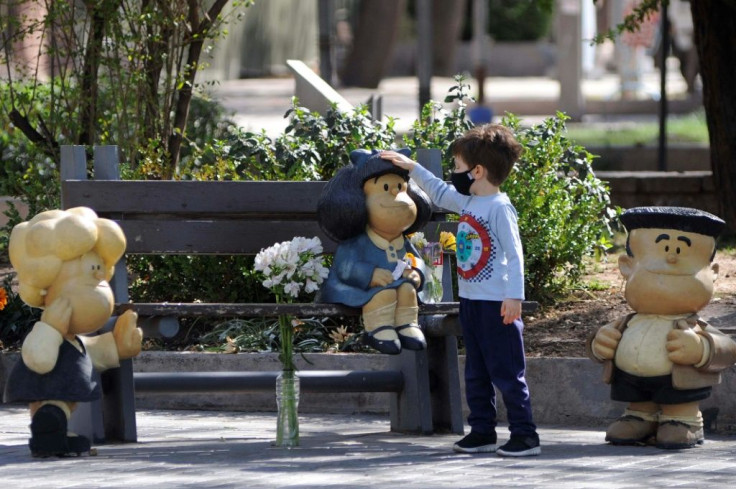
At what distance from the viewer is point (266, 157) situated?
7363 millimetres

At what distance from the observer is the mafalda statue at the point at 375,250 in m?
5.48

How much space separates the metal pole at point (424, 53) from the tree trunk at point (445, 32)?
23698mm

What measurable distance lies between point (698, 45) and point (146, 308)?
5.44m

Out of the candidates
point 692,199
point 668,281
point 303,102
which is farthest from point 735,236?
point 668,281

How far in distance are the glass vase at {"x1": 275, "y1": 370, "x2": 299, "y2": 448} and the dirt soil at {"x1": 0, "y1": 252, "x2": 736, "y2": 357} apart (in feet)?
5.10

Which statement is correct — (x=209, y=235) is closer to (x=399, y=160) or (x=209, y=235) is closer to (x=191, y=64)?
(x=399, y=160)

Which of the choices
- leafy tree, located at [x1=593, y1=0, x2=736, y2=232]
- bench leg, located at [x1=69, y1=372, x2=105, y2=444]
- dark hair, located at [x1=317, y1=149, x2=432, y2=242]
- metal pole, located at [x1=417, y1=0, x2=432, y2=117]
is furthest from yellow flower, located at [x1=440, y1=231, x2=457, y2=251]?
metal pole, located at [x1=417, y1=0, x2=432, y2=117]

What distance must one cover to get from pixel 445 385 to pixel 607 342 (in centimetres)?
82

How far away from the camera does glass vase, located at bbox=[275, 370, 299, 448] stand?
5.47 metres

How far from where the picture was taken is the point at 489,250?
17.3ft

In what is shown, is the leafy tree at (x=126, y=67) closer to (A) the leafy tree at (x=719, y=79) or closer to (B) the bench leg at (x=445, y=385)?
(B) the bench leg at (x=445, y=385)

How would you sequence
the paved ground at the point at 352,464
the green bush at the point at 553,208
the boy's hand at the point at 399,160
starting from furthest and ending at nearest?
1. the green bush at the point at 553,208
2. the boy's hand at the point at 399,160
3. the paved ground at the point at 352,464

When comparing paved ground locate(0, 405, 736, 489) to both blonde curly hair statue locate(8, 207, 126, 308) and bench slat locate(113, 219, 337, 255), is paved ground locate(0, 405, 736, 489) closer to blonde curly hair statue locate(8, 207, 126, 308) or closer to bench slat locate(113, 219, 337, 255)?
blonde curly hair statue locate(8, 207, 126, 308)

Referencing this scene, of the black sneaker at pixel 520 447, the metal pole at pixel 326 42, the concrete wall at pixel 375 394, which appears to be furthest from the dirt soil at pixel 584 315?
the metal pole at pixel 326 42
